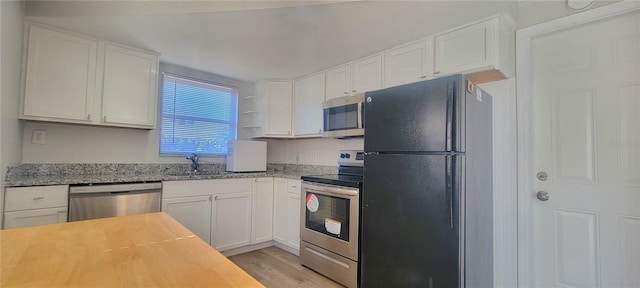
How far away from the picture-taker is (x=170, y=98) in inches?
127

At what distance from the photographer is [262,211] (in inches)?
126

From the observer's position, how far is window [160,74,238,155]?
3203 mm

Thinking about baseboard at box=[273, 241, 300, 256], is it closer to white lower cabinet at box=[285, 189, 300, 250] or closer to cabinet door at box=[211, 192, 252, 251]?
white lower cabinet at box=[285, 189, 300, 250]

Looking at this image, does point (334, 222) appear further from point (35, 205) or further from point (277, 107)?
point (35, 205)

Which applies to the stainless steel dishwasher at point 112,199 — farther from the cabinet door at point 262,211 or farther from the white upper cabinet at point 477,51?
the white upper cabinet at point 477,51

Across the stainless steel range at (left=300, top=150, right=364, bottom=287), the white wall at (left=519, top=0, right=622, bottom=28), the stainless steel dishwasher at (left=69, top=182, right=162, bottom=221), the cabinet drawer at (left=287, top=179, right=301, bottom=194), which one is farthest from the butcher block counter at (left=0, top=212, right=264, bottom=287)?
the white wall at (left=519, top=0, right=622, bottom=28)

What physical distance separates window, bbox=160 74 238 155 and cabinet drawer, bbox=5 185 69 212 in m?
1.11

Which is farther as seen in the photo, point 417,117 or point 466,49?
point 466,49

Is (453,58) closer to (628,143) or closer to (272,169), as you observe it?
(628,143)

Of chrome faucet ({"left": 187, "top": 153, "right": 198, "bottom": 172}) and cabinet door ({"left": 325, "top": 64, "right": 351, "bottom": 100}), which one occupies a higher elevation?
cabinet door ({"left": 325, "top": 64, "right": 351, "bottom": 100})

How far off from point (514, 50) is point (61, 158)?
3.91 meters

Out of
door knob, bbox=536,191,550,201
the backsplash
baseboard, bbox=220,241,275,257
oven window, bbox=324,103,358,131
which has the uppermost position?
oven window, bbox=324,103,358,131

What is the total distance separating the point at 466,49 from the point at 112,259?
2.30 m

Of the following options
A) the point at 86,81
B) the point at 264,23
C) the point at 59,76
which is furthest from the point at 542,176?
the point at 59,76
